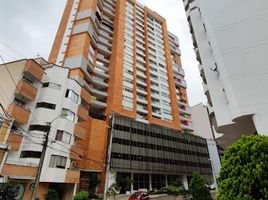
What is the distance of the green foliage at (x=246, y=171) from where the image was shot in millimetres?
4742

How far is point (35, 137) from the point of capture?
24625 millimetres

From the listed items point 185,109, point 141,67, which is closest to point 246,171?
point 141,67

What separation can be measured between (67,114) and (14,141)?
7.62 m

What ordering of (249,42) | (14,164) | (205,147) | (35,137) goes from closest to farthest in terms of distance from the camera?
(249,42) < (14,164) < (35,137) < (205,147)

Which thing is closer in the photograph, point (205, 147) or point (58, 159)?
point (58, 159)

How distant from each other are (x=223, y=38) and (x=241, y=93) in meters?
3.95

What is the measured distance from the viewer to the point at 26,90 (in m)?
25.1

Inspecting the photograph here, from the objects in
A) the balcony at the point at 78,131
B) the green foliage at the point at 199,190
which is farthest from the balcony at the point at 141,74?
the green foliage at the point at 199,190

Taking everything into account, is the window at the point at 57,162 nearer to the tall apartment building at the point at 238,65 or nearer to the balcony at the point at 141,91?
the tall apartment building at the point at 238,65

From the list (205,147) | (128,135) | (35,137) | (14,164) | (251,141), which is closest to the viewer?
(251,141)

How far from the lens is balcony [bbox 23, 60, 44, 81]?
25.8 meters

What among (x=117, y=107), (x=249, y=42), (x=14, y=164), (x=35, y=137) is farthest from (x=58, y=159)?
(x=249, y=42)

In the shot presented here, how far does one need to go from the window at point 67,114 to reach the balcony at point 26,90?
440cm

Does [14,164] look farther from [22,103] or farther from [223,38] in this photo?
[223,38]
